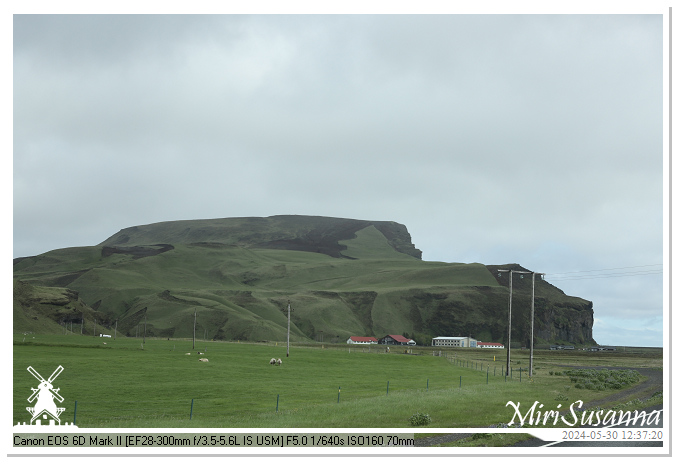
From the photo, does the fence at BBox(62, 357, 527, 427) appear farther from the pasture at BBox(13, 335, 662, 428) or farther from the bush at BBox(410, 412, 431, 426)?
the bush at BBox(410, 412, 431, 426)

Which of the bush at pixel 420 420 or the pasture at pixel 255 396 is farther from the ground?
the bush at pixel 420 420

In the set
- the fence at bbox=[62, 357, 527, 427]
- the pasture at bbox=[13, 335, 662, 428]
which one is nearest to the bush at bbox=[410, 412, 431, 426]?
the pasture at bbox=[13, 335, 662, 428]

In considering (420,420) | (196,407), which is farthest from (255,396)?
(420,420)

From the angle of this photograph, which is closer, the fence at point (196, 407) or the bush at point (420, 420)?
the bush at point (420, 420)

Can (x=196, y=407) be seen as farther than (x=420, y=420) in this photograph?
Yes

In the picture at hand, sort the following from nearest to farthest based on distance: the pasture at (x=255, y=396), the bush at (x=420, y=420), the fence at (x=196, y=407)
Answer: the bush at (x=420, y=420) → the pasture at (x=255, y=396) → the fence at (x=196, y=407)

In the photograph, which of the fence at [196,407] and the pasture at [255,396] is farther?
the fence at [196,407]

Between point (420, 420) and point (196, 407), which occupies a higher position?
point (420, 420)

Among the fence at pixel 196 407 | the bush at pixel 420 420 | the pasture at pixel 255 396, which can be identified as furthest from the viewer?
the fence at pixel 196 407

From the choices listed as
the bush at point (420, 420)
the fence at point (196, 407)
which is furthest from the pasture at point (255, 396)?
the bush at point (420, 420)

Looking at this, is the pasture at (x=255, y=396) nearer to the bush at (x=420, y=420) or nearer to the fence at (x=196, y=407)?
the fence at (x=196, y=407)

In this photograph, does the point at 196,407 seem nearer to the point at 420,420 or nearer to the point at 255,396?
the point at 255,396
